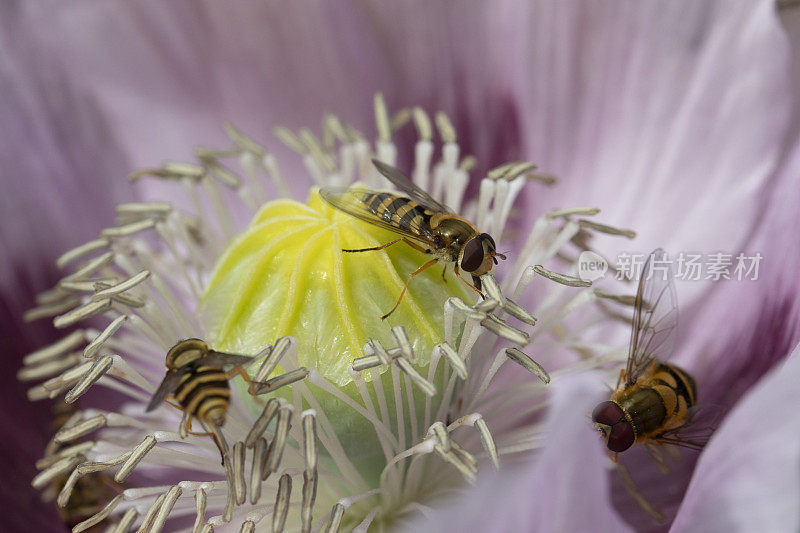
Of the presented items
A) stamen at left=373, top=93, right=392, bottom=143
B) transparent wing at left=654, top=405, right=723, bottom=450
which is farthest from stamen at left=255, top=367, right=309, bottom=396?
stamen at left=373, top=93, right=392, bottom=143

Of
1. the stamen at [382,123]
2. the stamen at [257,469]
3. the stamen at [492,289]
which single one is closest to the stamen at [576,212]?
the stamen at [492,289]

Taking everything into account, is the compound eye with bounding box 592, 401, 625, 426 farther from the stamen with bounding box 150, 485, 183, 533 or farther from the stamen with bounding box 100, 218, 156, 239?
the stamen with bounding box 100, 218, 156, 239

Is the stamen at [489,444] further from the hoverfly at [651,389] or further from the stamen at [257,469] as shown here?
the stamen at [257,469]

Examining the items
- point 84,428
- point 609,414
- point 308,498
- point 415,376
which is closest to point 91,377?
point 84,428

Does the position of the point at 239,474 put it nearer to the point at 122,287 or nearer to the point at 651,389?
the point at 122,287

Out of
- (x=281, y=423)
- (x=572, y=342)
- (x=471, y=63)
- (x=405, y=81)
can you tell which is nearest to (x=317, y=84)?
(x=405, y=81)

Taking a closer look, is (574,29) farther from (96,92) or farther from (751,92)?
(96,92)
